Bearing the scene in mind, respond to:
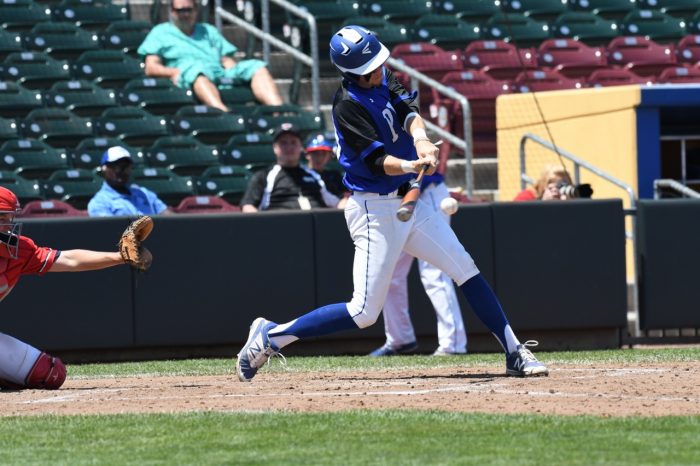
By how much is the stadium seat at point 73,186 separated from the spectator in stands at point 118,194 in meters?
1.53

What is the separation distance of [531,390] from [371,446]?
1.85 meters

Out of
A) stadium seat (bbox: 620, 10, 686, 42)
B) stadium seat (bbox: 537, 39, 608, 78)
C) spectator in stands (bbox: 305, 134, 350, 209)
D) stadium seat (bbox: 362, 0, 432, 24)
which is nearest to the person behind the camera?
spectator in stands (bbox: 305, 134, 350, 209)

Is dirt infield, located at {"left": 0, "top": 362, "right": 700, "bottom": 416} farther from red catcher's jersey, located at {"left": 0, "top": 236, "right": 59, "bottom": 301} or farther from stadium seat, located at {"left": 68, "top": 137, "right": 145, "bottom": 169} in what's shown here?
stadium seat, located at {"left": 68, "top": 137, "right": 145, "bottom": 169}

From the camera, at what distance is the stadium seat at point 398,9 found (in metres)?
17.2

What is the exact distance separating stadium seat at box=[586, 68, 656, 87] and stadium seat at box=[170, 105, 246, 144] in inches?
180

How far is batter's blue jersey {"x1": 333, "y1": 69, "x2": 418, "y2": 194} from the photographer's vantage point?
7422mm

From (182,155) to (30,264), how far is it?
5835 mm

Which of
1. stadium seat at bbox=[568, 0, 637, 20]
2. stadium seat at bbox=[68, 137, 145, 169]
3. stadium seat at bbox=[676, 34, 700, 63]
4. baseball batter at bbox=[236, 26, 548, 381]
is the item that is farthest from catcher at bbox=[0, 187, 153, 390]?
stadium seat at bbox=[568, 0, 637, 20]

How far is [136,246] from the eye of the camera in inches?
293

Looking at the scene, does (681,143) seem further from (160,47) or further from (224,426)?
(224,426)

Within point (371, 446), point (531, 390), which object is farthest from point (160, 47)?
point (371, 446)

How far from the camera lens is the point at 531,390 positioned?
7.16 metres

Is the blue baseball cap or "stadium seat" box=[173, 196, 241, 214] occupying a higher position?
the blue baseball cap

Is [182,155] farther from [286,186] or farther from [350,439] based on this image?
[350,439]
